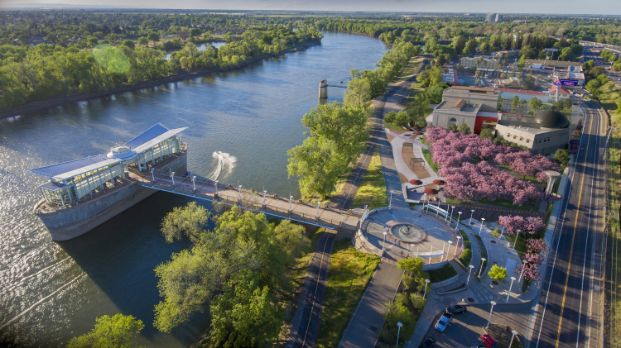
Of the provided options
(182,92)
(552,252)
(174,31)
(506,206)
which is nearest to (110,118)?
(182,92)

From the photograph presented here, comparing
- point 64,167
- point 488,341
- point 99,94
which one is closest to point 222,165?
point 64,167

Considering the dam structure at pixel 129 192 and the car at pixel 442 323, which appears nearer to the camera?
the car at pixel 442 323

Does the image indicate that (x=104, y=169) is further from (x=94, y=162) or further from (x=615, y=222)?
(x=615, y=222)

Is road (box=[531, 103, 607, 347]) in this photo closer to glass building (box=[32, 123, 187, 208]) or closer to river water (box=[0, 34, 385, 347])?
river water (box=[0, 34, 385, 347])

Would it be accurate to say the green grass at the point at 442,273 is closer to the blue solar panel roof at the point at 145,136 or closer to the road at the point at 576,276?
the road at the point at 576,276

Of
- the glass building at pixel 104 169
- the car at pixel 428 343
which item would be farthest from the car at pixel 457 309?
the glass building at pixel 104 169
